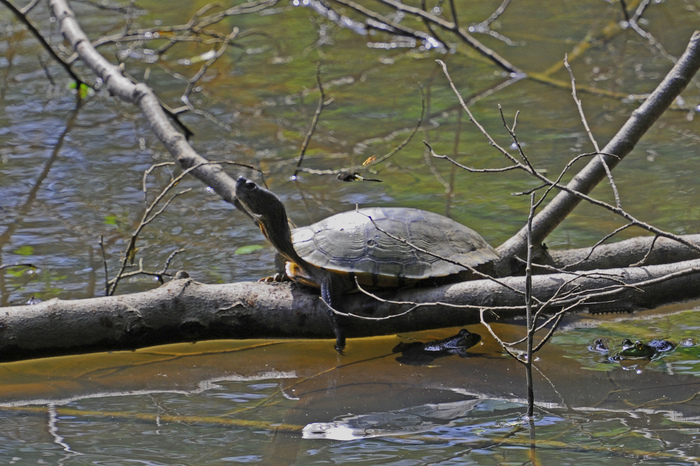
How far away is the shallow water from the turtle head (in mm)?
502

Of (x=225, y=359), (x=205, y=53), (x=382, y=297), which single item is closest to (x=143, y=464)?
(x=225, y=359)

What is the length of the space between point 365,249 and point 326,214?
63.9 inches

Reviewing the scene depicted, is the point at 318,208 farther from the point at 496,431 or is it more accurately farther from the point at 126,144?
the point at 496,431

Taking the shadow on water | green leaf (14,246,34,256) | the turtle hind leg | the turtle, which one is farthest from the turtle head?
green leaf (14,246,34,256)

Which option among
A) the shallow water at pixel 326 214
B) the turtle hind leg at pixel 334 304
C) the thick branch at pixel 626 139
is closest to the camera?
the shallow water at pixel 326 214

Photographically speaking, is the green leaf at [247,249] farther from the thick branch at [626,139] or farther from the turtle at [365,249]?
the thick branch at [626,139]


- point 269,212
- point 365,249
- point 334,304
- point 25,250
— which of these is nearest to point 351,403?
point 334,304

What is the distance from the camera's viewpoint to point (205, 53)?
30.7ft

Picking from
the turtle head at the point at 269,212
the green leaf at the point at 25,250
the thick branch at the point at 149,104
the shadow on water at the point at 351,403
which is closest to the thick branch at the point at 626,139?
the shadow on water at the point at 351,403

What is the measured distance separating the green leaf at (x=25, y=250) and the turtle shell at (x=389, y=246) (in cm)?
196

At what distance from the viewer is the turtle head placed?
3.53 metres

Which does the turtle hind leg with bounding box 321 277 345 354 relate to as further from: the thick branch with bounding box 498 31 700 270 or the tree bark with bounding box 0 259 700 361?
the thick branch with bounding box 498 31 700 270

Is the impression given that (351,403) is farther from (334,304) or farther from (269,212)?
(269,212)

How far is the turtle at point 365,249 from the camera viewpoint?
3.67m
